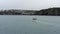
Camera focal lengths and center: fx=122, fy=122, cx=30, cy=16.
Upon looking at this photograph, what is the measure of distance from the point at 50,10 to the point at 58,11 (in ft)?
17.3

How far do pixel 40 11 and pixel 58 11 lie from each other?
10.7 m

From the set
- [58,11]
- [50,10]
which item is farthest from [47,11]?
[58,11]

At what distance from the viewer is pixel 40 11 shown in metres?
73.8

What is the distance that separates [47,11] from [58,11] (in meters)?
6.58

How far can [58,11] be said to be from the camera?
69.9 m

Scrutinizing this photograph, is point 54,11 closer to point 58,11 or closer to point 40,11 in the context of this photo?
point 58,11

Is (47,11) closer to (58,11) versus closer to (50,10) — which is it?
(50,10)

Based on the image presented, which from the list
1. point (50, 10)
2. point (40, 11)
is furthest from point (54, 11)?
point (40, 11)

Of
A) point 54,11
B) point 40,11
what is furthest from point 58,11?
point 40,11

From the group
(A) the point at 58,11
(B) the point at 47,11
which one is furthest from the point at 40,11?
(A) the point at 58,11

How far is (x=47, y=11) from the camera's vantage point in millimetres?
72812

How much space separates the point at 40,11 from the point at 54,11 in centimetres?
839

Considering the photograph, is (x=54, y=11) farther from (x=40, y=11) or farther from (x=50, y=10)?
(x=40, y=11)

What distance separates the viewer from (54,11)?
73.2m
